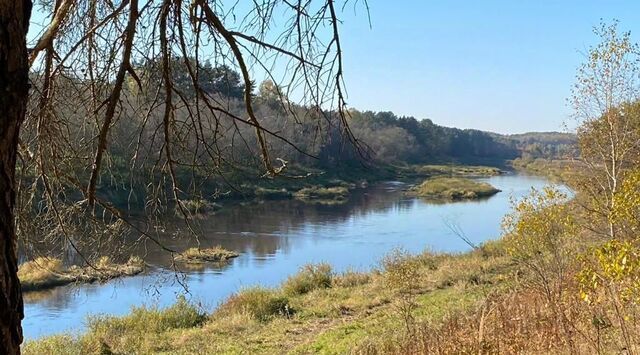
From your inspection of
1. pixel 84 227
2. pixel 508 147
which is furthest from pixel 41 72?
pixel 508 147

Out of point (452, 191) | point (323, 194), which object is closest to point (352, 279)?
point (323, 194)

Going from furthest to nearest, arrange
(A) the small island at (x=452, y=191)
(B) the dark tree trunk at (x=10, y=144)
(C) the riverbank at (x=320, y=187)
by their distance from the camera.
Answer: (A) the small island at (x=452, y=191), (C) the riverbank at (x=320, y=187), (B) the dark tree trunk at (x=10, y=144)

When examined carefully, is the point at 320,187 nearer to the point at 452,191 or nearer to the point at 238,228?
the point at 452,191

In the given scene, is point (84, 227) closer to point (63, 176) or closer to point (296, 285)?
point (63, 176)

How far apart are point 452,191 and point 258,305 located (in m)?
30.8

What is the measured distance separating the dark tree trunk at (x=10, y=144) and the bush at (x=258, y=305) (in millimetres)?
10035

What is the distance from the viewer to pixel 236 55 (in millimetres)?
2328

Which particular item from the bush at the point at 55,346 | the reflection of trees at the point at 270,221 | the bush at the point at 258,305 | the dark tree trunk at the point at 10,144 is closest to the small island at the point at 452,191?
the reflection of trees at the point at 270,221

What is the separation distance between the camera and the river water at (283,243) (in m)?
13.5

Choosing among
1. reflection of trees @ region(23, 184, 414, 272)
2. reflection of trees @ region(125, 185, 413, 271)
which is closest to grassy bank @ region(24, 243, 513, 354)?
reflection of trees @ region(23, 184, 414, 272)

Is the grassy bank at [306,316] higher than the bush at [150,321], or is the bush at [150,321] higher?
the grassy bank at [306,316]

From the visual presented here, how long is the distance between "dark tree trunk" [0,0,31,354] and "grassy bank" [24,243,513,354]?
520 centimetres

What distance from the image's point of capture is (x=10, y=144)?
1.15 m

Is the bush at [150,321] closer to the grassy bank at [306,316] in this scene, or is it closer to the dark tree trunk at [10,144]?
the grassy bank at [306,316]
